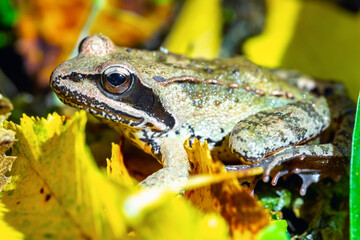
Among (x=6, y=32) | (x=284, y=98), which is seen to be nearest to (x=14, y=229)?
(x=284, y=98)

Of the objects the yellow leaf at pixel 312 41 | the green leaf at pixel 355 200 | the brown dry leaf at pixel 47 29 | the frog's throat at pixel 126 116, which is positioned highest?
the brown dry leaf at pixel 47 29

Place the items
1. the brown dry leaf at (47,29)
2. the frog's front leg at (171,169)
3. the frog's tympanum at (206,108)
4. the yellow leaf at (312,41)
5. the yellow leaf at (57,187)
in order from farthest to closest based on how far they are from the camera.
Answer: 1. the brown dry leaf at (47,29)
2. the yellow leaf at (312,41)
3. the frog's tympanum at (206,108)
4. the frog's front leg at (171,169)
5. the yellow leaf at (57,187)

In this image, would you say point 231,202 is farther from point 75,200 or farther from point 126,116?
point 126,116

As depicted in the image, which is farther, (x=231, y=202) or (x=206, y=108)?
(x=206, y=108)

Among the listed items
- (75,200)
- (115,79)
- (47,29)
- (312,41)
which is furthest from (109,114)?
(312,41)

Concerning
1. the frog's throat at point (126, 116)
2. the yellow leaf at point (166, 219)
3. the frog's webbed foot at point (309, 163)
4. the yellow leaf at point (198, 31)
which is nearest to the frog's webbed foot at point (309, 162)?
the frog's webbed foot at point (309, 163)

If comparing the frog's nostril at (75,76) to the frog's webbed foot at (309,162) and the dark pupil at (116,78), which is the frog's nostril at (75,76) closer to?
the dark pupil at (116,78)

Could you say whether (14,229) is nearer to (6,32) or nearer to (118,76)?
(118,76)
